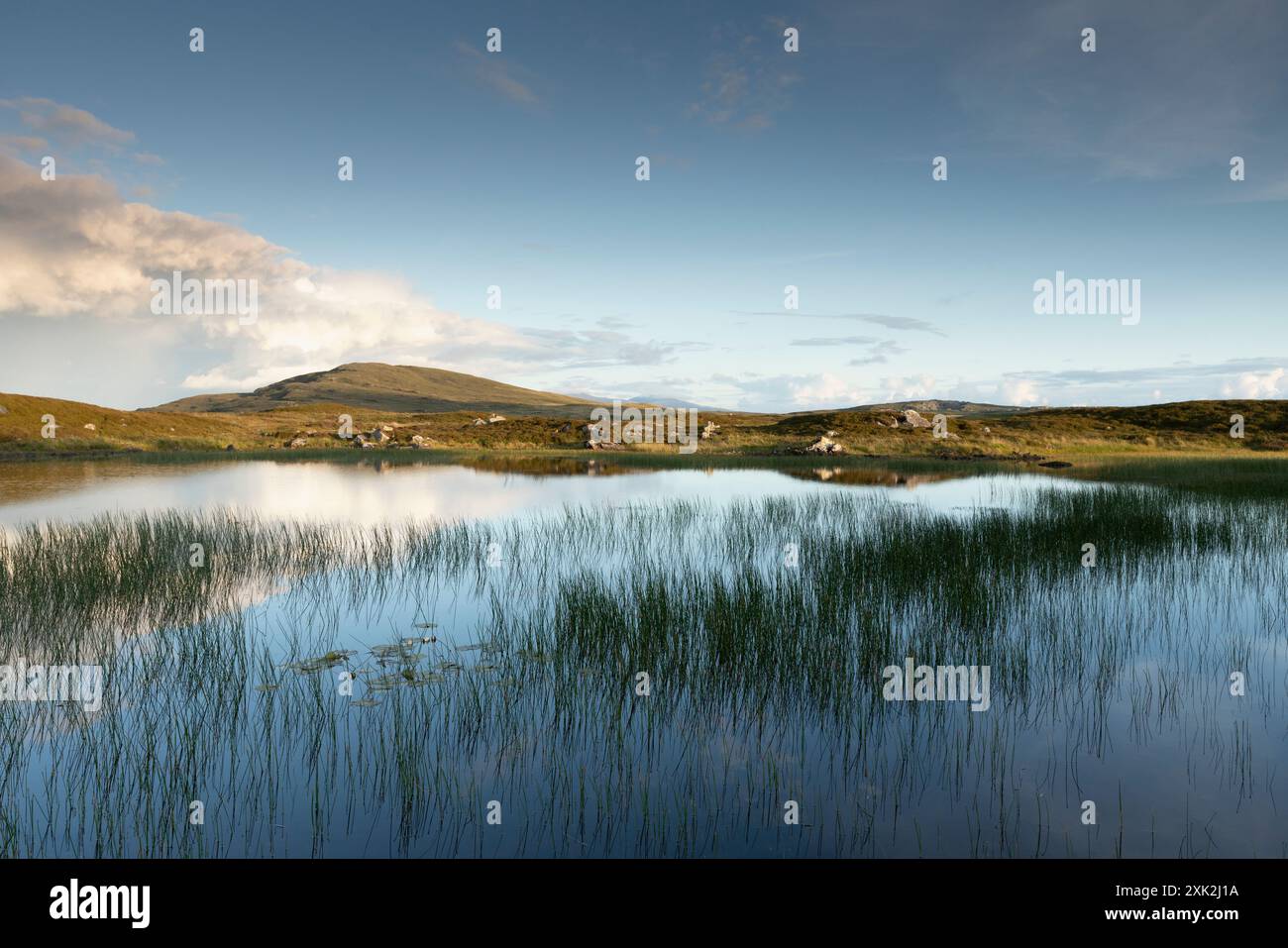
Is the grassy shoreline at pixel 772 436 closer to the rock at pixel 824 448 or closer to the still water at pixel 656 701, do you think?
the rock at pixel 824 448

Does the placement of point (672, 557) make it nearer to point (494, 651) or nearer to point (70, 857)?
point (494, 651)

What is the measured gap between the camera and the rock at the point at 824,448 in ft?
182

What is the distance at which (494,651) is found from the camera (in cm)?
889

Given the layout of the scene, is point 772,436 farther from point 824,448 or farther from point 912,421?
point 912,421

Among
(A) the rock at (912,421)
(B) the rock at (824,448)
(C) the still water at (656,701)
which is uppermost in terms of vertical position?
(A) the rock at (912,421)

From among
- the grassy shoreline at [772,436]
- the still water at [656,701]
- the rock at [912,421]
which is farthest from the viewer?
the rock at [912,421]

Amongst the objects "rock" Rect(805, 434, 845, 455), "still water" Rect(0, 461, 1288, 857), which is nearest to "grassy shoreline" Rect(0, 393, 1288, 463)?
"rock" Rect(805, 434, 845, 455)

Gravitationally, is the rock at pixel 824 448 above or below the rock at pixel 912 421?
below

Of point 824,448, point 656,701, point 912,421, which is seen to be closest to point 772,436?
point 824,448

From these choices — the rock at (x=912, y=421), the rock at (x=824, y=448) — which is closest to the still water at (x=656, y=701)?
the rock at (x=824, y=448)

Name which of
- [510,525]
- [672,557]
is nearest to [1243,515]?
[672,557]

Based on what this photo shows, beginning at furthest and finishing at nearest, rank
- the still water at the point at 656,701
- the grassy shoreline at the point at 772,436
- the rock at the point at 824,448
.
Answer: the rock at the point at 824,448 < the grassy shoreline at the point at 772,436 < the still water at the point at 656,701

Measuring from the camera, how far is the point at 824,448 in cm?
5575
